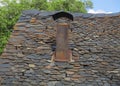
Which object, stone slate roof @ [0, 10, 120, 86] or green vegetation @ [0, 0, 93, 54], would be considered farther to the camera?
green vegetation @ [0, 0, 93, 54]

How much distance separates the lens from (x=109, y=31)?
9.52 metres

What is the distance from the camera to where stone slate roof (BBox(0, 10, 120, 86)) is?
24.5 feet

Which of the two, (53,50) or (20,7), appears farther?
(20,7)

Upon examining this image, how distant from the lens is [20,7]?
Result: 961 inches

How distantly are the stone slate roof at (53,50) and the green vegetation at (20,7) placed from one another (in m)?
13.8

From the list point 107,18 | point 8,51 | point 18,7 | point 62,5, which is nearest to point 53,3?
point 62,5

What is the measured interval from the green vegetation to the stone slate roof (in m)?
13.8

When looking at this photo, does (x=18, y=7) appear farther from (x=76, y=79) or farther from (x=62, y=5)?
(x=76, y=79)

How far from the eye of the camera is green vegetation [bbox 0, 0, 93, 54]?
23.7m

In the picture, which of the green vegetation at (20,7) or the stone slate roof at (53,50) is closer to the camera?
the stone slate roof at (53,50)

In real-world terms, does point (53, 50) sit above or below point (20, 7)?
below

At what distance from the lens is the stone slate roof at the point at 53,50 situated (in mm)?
7469

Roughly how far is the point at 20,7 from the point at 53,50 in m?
16.5

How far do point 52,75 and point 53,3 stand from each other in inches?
711
